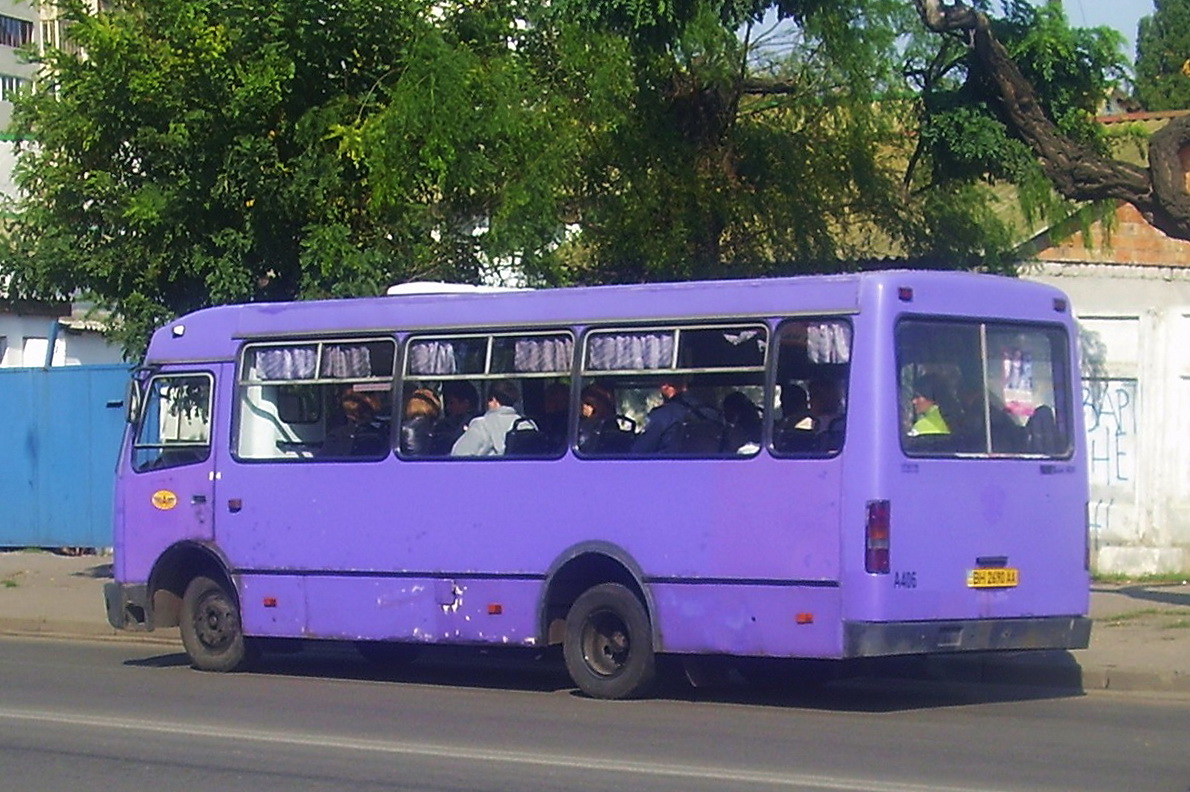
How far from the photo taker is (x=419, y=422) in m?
13.5

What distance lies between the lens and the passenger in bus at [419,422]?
13461mm

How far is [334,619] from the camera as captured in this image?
13836 mm

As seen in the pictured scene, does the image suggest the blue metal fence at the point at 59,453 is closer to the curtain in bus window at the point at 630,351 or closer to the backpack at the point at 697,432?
the curtain in bus window at the point at 630,351

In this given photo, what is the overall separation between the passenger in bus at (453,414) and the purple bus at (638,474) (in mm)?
18

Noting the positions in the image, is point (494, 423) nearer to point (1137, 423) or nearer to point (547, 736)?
point (547, 736)

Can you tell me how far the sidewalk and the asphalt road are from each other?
0.24 metres

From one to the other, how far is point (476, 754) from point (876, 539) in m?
2.78

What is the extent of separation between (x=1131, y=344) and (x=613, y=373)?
7.64m

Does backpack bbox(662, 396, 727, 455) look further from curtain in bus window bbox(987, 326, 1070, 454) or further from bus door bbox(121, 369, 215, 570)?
bus door bbox(121, 369, 215, 570)

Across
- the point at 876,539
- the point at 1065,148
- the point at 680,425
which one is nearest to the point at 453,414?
the point at 680,425

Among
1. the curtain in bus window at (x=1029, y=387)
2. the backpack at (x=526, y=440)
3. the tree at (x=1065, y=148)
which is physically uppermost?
the tree at (x=1065, y=148)

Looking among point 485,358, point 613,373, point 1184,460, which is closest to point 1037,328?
point 613,373

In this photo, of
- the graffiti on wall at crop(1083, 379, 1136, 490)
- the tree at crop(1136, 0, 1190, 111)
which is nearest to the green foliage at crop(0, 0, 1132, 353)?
the graffiti on wall at crop(1083, 379, 1136, 490)

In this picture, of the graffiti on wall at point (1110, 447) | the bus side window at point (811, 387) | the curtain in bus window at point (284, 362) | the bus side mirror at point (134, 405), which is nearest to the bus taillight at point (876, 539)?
the bus side window at point (811, 387)
